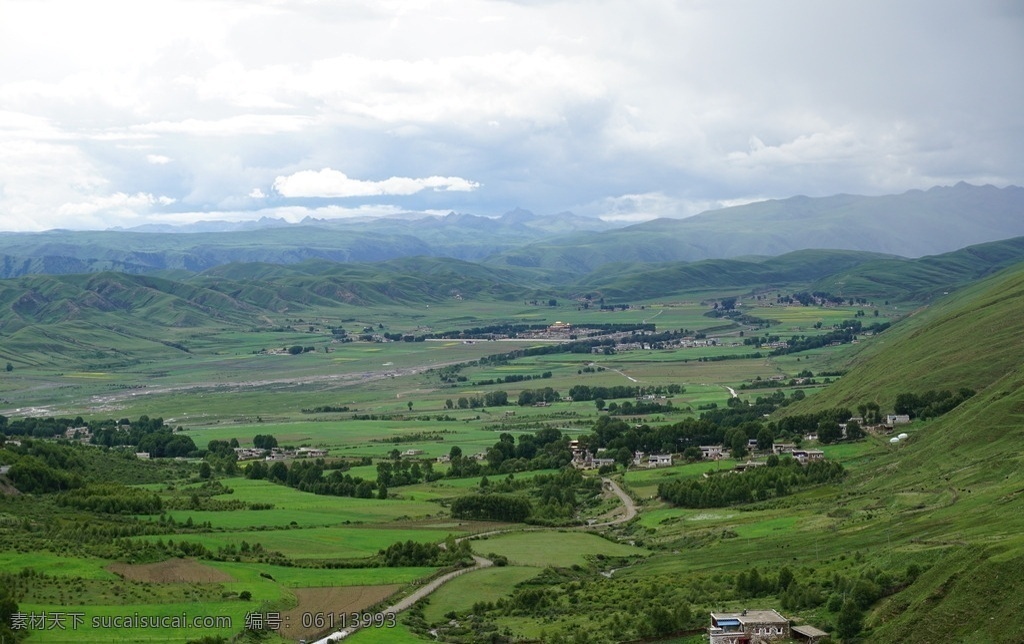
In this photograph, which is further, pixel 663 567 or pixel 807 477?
pixel 807 477

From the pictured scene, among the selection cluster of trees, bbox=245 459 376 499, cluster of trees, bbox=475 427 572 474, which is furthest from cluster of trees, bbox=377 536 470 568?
cluster of trees, bbox=475 427 572 474

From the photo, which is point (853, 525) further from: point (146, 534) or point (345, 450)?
point (345, 450)

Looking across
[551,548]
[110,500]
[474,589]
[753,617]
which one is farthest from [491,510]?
[753,617]

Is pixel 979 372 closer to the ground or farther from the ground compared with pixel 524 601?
farther from the ground

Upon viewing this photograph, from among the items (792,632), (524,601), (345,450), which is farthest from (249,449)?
(792,632)

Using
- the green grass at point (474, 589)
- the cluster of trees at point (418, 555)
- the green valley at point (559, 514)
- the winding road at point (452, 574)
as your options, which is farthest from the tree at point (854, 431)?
the cluster of trees at point (418, 555)

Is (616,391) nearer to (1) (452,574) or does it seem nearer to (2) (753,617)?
(1) (452,574)
